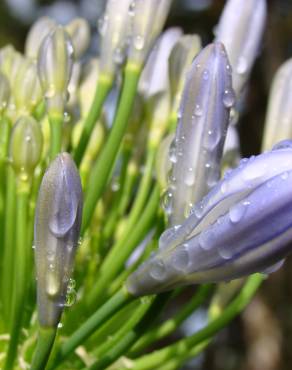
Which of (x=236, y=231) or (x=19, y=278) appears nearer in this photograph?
(x=236, y=231)

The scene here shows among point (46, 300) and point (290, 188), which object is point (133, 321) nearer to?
point (46, 300)

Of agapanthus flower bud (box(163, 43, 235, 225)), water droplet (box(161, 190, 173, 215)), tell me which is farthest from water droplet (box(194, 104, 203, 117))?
water droplet (box(161, 190, 173, 215))

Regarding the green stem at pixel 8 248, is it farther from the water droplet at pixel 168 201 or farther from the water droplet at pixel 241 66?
the water droplet at pixel 241 66

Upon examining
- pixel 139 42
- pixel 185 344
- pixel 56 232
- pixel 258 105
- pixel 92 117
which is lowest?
pixel 185 344

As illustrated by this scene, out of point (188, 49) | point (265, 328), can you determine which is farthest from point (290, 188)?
point (265, 328)

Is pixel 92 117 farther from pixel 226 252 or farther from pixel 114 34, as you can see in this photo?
A: pixel 226 252

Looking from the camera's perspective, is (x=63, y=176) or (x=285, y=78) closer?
(x=63, y=176)

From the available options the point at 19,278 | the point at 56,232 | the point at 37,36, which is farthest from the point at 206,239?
the point at 37,36
